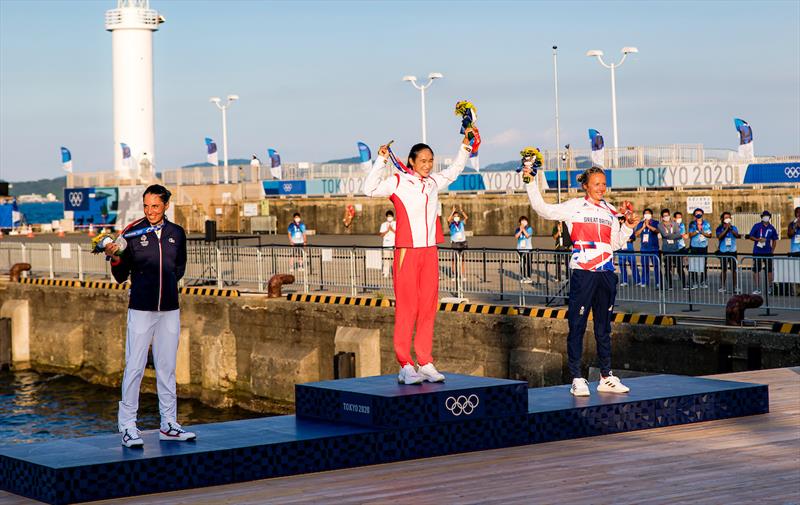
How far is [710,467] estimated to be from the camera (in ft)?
32.0

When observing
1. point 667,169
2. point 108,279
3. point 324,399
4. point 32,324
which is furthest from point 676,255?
point 667,169

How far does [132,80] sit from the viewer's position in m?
→ 83.9

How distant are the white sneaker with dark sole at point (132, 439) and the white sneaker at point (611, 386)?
4.68 m

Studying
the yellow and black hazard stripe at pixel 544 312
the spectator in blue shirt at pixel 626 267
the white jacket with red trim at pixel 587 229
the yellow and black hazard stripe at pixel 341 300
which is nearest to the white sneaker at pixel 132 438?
the white jacket with red trim at pixel 587 229

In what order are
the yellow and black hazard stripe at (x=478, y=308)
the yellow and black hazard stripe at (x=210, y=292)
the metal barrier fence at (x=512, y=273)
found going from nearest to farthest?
the metal barrier fence at (x=512, y=273)
the yellow and black hazard stripe at (x=478, y=308)
the yellow and black hazard stripe at (x=210, y=292)

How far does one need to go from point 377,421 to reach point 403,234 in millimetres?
1823

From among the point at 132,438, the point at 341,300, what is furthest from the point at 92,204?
the point at 132,438

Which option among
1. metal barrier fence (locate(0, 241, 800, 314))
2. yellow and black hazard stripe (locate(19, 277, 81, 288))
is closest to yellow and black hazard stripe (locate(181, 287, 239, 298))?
metal barrier fence (locate(0, 241, 800, 314))

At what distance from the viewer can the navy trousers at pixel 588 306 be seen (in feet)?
38.8

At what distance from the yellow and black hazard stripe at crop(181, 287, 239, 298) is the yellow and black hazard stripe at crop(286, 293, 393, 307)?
6.92ft

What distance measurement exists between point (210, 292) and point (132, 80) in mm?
57561

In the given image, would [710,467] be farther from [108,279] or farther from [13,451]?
[108,279]

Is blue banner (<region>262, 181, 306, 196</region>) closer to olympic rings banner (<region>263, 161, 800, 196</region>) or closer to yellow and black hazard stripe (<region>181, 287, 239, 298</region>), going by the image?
olympic rings banner (<region>263, 161, 800, 196</region>)

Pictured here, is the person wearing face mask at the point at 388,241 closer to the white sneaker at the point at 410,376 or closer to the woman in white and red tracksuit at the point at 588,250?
the woman in white and red tracksuit at the point at 588,250
